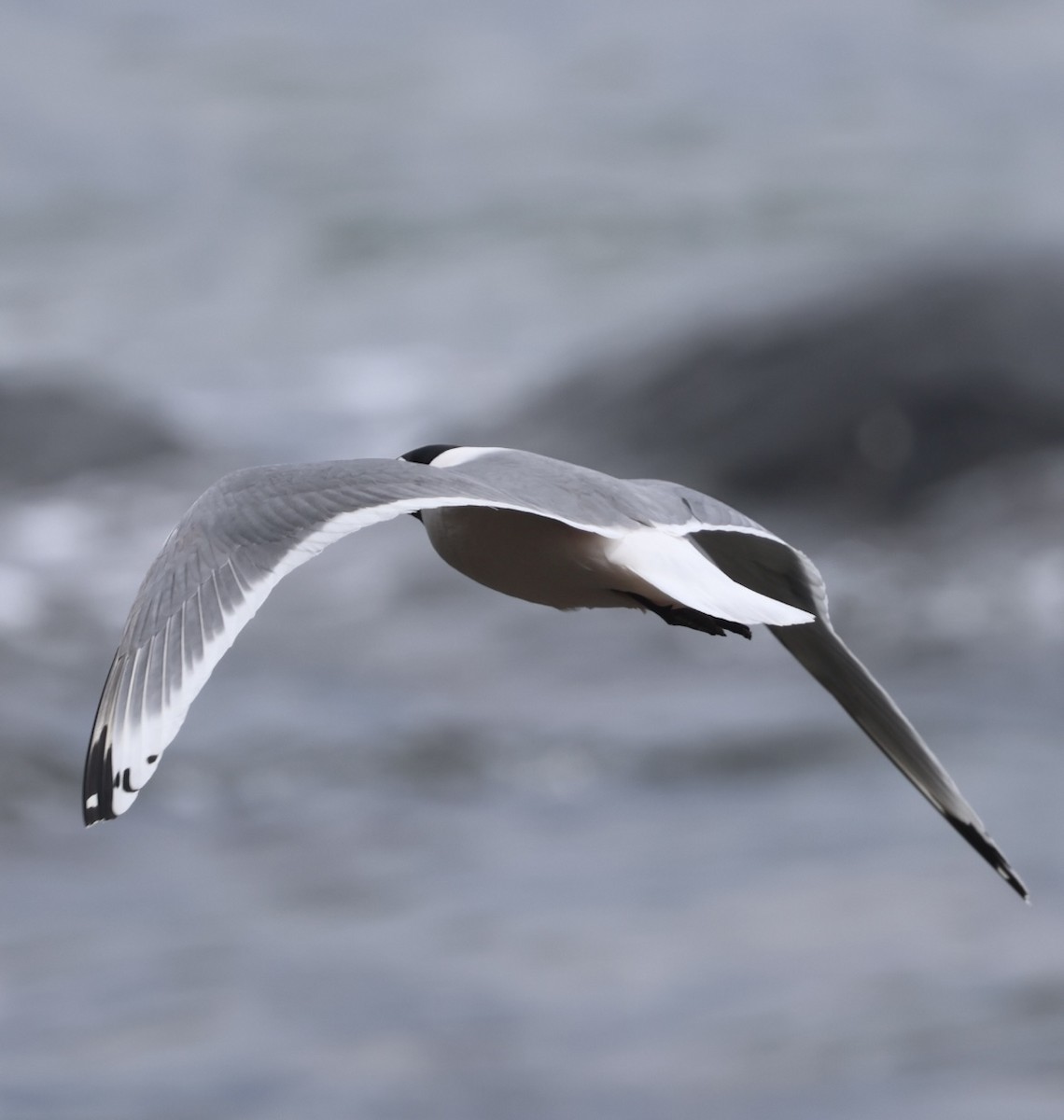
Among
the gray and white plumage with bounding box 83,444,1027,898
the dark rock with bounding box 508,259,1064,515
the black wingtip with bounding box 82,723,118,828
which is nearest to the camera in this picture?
the black wingtip with bounding box 82,723,118,828

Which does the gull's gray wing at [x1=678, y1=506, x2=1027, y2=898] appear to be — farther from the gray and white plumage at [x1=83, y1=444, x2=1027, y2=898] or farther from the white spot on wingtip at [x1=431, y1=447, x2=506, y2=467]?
the white spot on wingtip at [x1=431, y1=447, x2=506, y2=467]

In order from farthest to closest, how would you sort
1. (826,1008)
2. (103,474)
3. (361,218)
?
(361,218)
(103,474)
(826,1008)

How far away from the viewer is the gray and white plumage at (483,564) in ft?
10.6

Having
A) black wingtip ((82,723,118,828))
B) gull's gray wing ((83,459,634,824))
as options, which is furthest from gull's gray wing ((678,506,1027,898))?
black wingtip ((82,723,118,828))

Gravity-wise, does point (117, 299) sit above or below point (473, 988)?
above

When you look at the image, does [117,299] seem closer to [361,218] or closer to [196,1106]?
[361,218]

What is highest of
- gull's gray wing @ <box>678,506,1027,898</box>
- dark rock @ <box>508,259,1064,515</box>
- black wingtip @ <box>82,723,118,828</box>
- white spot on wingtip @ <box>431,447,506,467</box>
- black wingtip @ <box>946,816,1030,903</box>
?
dark rock @ <box>508,259,1064,515</box>

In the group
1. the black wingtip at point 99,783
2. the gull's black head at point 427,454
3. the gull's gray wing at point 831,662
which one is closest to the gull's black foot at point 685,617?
the gull's gray wing at point 831,662

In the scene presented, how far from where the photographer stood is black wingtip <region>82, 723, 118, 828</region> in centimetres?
305

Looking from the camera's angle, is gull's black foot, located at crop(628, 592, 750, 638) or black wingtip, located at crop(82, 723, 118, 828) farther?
gull's black foot, located at crop(628, 592, 750, 638)

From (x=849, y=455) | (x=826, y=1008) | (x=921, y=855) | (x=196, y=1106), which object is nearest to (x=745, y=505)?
(x=849, y=455)

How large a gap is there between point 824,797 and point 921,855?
72 cm

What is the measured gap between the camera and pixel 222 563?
11.2ft

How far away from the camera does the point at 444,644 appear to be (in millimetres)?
12055
